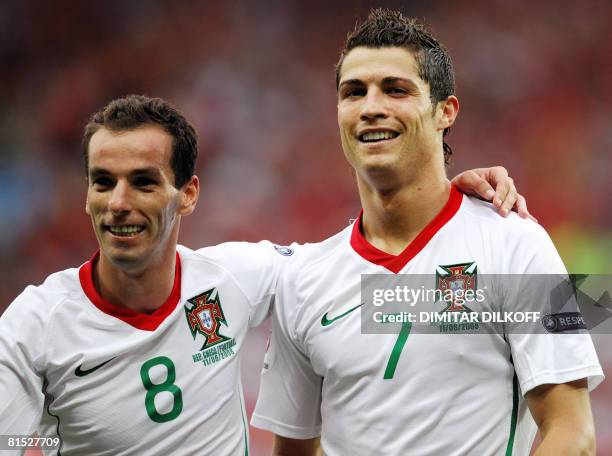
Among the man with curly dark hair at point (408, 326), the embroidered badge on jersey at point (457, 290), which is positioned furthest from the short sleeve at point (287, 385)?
the embroidered badge on jersey at point (457, 290)

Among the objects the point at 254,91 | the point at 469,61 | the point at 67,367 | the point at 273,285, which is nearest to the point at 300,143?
the point at 254,91

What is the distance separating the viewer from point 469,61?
8555mm

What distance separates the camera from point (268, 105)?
8.93m

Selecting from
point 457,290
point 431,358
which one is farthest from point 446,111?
point 431,358

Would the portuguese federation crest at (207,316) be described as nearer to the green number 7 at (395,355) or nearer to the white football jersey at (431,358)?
the white football jersey at (431,358)

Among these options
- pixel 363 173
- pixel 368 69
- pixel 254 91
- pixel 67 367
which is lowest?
pixel 67 367

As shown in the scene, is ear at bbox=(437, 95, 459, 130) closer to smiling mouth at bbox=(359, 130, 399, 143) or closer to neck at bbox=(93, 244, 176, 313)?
smiling mouth at bbox=(359, 130, 399, 143)

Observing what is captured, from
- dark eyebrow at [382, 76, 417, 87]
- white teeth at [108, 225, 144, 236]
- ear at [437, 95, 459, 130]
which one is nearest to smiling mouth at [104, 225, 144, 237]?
white teeth at [108, 225, 144, 236]

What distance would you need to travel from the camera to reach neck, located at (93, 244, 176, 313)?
10.5ft

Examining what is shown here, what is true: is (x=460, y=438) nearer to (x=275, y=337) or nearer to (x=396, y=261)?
(x=396, y=261)

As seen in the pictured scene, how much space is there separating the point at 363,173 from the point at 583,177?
585 centimetres

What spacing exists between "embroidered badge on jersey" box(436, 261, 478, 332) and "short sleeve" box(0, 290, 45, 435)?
4.81 ft

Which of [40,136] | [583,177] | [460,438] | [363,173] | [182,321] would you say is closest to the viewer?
[460,438]

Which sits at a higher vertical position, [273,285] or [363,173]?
[363,173]
